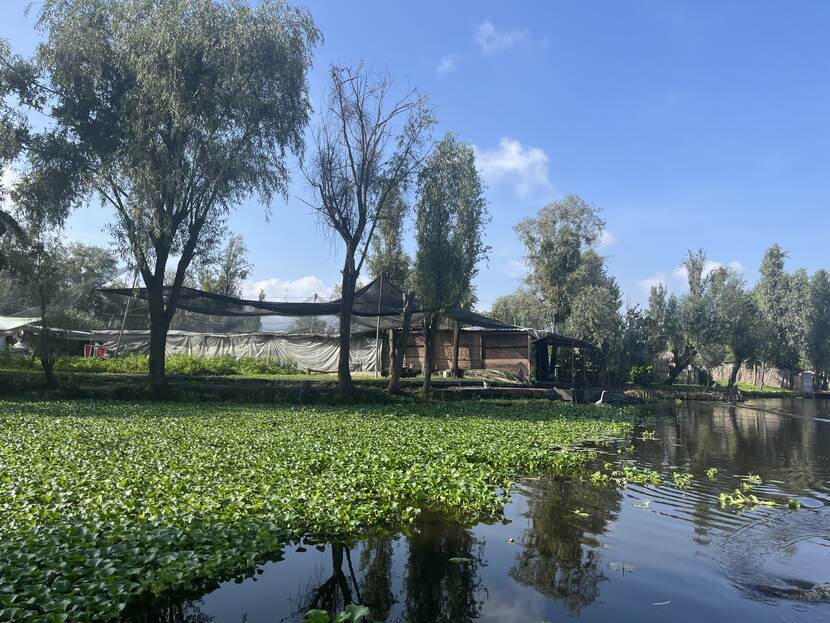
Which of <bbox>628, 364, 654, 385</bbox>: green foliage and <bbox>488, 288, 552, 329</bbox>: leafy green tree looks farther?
<bbox>488, 288, 552, 329</bbox>: leafy green tree

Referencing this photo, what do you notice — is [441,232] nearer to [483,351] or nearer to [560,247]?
[483,351]

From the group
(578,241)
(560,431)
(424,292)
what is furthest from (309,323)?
(578,241)

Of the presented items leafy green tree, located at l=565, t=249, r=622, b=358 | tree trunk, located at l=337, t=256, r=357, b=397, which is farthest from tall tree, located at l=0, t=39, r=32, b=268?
leafy green tree, located at l=565, t=249, r=622, b=358

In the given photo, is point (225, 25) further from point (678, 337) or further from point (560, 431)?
point (678, 337)

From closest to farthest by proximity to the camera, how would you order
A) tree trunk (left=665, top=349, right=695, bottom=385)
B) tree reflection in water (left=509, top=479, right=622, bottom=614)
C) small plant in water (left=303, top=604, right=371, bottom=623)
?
small plant in water (left=303, top=604, right=371, bottom=623) < tree reflection in water (left=509, top=479, right=622, bottom=614) < tree trunk (left=665, top=349, right=695, bottom=385)

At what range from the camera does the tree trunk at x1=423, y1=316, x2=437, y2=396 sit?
2217 cm

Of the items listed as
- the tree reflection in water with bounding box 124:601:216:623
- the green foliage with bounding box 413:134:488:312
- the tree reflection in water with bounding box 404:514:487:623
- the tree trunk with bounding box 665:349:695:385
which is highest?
the green foliage with bounding box 413:134:488:312

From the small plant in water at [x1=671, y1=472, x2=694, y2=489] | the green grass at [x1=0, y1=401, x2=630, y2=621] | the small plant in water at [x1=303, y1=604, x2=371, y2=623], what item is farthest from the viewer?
the small plant in water at [x1=671, y1=472, x2=694, y2=489]

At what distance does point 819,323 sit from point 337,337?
4399 centimetres

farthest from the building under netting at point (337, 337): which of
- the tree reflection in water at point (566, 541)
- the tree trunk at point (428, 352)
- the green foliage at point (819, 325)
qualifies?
the green foliage at point (819, 325)

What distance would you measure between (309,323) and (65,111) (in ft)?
37.5

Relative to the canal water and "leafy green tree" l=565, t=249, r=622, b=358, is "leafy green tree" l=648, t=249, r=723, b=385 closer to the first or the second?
"leafy green tree" l=565, t=249, r=622, b=358

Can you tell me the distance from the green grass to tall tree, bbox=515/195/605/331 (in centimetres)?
2877

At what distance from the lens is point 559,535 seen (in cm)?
676
